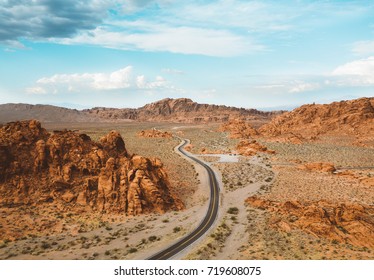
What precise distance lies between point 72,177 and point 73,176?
7.6 inches

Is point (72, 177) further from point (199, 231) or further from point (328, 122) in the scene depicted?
point (328, 122)

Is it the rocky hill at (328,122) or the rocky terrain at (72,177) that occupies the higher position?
A: the rocky hill at (328,122)

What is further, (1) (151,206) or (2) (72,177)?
(2) (72,177)

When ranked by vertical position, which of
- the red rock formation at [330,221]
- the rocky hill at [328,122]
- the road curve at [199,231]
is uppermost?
the rocky hill at [328,122]

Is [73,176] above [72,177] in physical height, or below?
above

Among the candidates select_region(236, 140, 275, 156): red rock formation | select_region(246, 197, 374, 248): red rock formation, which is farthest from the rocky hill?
select_region(246, 197, 374, 248): red rock formation

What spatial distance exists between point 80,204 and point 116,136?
45.7 ft

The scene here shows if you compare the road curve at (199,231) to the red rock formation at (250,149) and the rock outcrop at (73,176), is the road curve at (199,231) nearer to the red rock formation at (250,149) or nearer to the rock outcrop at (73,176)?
the rock outcrop at (73,176)

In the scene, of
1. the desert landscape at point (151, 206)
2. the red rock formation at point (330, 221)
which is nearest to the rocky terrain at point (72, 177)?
the desert landscape at point (151, 206)

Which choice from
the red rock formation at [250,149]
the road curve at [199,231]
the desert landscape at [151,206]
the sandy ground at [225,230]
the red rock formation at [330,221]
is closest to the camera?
the road curve at [199,231]

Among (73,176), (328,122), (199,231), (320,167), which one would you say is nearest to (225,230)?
(199,231)

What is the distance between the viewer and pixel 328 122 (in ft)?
398

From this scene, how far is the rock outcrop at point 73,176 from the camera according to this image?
36150 millimetres
